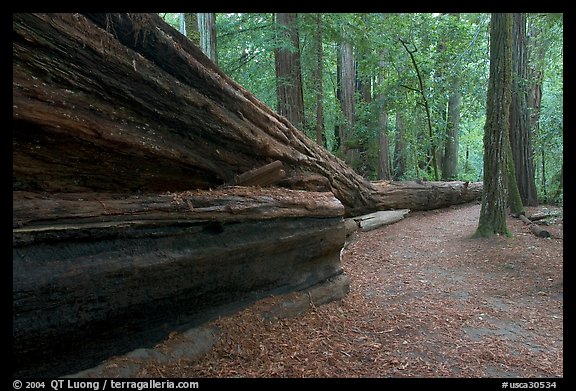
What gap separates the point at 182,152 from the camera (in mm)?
3633

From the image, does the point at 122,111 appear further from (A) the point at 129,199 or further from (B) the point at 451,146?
(B) the point at 451,146

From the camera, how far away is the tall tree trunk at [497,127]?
7281mm

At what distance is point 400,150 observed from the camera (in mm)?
17281

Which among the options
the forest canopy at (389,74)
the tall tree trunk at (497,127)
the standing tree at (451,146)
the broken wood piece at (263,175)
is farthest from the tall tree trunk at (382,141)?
the broken wood piece at (263,175)

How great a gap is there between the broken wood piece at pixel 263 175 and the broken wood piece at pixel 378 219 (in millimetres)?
4139

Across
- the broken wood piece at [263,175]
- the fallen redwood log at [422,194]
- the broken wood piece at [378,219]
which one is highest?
the broken wood piece at [263,175]

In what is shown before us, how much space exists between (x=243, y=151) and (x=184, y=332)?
2258 mm

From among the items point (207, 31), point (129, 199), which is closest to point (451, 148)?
point (207, 31)

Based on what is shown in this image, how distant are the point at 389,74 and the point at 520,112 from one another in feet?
19.0

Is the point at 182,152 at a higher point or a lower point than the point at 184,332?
higher

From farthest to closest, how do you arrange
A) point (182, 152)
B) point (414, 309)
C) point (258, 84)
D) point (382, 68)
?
point (382, 68)
point (258, 84)
point (414, 309)
point (182, 152)

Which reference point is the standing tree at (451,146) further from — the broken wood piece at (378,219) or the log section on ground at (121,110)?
the log section on ground at (121,110)

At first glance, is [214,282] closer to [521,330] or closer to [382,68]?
[521,330]
